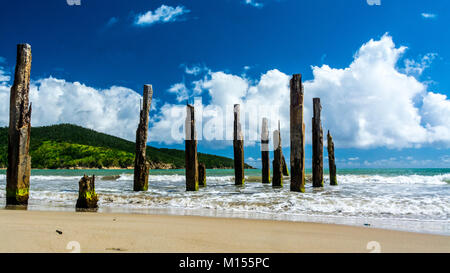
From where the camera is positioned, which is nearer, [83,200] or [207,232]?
[207,232]

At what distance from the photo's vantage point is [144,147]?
12.5m

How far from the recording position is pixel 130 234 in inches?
161

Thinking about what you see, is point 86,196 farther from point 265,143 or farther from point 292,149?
point 265,143

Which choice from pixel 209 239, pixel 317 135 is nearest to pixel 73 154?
pixel 317 135

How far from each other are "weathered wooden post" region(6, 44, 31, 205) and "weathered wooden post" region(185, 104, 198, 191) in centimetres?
578

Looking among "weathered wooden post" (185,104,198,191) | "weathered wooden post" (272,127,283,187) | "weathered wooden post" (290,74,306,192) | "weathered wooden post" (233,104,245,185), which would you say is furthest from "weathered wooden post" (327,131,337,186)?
"weathered wooden post" (185,104,198,191)

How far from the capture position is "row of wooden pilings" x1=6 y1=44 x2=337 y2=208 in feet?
26.1

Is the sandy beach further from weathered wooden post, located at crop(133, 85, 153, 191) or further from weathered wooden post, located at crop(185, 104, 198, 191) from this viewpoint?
weathered wooden post, located at crop(133, 85, 153, 191)

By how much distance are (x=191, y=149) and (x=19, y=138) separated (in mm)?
6082
